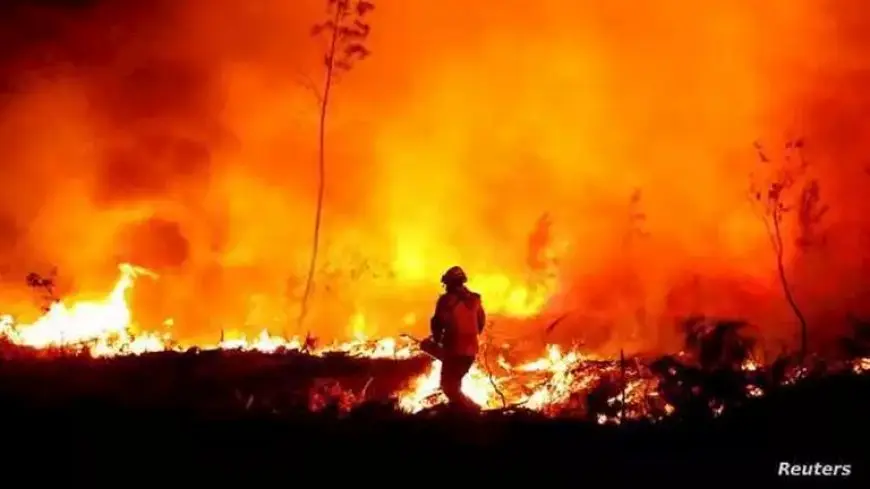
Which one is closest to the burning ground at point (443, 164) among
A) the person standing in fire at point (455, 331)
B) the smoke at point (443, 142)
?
the smoke at point (443, 142)

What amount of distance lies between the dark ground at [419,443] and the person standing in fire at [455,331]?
1.94m

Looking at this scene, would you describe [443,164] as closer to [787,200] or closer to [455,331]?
[787,200]

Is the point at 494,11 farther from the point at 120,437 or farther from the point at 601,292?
the point at 120,437

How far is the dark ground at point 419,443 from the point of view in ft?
23.5

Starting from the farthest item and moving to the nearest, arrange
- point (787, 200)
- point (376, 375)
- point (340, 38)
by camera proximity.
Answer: point (340, 38)
point (787, 200)
point (376, 375)

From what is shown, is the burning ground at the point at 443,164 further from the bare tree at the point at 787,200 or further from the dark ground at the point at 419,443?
the dark ground at the point at 419,443

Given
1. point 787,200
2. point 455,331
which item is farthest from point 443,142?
point 455,331

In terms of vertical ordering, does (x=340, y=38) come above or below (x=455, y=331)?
above

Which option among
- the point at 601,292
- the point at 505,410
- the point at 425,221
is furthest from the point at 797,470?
the point at 425,221

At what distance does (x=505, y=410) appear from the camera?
9.10 m

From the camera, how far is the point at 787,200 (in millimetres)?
20641

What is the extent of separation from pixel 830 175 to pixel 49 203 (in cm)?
1803

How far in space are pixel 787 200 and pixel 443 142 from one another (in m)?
8.04

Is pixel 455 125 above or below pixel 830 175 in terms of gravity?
above
